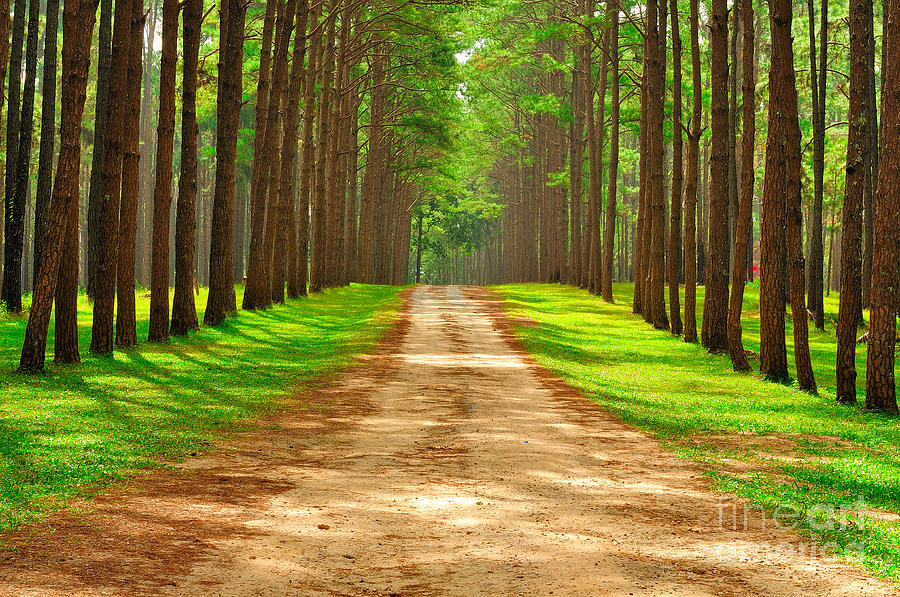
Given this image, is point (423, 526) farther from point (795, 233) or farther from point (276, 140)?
point (276, 140)

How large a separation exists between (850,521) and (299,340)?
1599cm

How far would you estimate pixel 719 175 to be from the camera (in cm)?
2059

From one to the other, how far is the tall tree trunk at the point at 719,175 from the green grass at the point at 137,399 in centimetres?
787

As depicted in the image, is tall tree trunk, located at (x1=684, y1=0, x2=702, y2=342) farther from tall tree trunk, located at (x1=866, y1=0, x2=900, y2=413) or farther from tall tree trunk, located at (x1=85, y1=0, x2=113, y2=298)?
tall tree trunk, located at (x1=85, y1=0, x2=113, y2=298)

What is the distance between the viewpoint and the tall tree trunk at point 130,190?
1736 cm

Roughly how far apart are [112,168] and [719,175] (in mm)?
12507

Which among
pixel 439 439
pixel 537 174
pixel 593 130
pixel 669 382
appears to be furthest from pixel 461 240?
pixel 439 439

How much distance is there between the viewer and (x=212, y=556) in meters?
6.09

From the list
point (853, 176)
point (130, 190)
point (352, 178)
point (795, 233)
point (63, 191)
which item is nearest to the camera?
point (63, 191)

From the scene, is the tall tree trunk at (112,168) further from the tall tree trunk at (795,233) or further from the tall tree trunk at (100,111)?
the tall tree trunk at (795,233)

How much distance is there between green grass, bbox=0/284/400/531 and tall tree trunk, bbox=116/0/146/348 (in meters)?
0.64

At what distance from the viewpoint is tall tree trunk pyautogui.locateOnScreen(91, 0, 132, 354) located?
16406 mm

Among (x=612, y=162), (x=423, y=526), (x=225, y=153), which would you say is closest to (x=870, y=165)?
(x=612, y=162)

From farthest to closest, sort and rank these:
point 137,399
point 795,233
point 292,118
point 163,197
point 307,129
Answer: point 307,129 → point 292,118 → point 163,197 → point 795,233 → point 137,399
